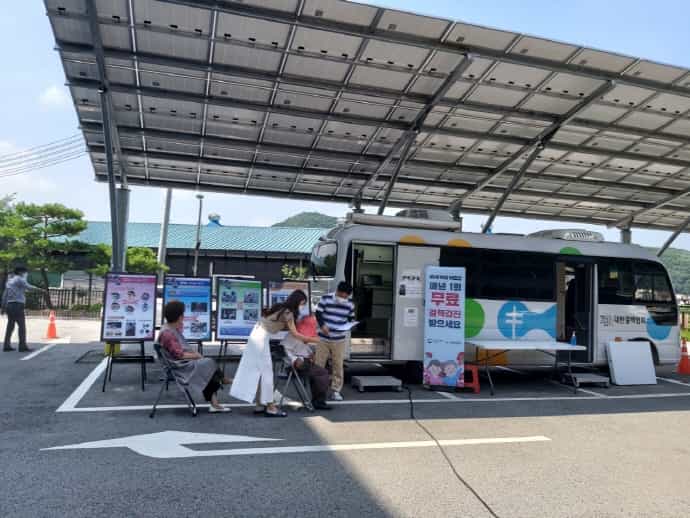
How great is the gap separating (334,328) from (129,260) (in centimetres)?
1850

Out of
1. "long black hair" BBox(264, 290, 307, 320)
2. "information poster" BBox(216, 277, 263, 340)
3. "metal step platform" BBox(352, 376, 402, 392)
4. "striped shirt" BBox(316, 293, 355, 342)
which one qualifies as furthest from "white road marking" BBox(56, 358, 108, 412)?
"metal step platform" BBox(352, 376, 402, 392)

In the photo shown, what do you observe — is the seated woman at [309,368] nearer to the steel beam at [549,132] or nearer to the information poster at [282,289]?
the information poster at [282,289]

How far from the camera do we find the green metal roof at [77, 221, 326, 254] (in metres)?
36.8

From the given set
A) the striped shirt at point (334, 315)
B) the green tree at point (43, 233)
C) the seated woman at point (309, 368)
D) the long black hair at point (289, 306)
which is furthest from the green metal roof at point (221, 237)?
the long black hair at point (289, 306)

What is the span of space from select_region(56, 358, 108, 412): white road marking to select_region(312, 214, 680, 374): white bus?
14.8 ft

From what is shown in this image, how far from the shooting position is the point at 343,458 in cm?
531

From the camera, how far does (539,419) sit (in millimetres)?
7367

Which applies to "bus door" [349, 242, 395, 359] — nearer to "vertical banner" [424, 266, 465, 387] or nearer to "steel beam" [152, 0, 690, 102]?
"vertical banner" [424, 266, 465, 387]

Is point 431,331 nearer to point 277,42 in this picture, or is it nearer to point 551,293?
point 551,293

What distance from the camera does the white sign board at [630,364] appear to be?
34.3ft

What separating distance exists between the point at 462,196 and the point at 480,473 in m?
13.6

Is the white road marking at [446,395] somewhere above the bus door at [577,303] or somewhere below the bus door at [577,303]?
below

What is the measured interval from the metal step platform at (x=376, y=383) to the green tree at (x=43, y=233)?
17130 mm

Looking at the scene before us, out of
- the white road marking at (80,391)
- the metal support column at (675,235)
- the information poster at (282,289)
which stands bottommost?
Answer: the white road marking at (80,391)
